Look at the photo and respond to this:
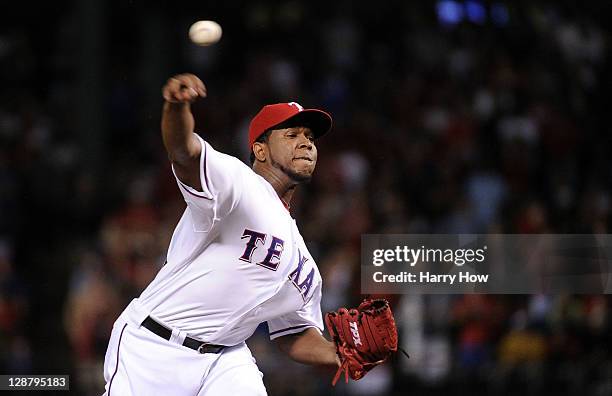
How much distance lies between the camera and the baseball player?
4012 mm

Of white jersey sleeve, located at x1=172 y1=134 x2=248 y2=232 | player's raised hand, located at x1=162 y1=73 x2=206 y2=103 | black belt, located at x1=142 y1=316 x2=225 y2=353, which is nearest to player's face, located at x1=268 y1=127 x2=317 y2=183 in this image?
white jersey sleeve, located at x1=172 y1=134 x2=248 y2=232

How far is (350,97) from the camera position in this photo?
1005 centimetres

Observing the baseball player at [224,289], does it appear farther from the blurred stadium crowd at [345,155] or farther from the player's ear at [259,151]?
the blurred stadium crowd at [345,155]

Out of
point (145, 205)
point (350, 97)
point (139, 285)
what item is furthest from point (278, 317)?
point (350, 97)

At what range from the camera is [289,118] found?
4.31 meters

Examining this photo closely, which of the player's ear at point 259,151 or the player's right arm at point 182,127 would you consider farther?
the player's ear at point 259,151

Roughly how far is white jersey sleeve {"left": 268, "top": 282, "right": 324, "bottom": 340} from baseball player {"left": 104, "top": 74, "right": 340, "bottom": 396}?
24 cm

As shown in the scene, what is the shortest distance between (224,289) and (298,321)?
25.2 inches

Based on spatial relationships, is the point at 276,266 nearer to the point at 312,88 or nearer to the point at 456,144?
the point at 456,144

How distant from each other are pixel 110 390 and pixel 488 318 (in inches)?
150

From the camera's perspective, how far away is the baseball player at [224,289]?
4012 millimetres

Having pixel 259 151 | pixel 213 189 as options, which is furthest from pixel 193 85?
pixel 259 151

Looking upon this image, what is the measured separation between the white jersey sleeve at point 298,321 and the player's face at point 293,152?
59 centimetres

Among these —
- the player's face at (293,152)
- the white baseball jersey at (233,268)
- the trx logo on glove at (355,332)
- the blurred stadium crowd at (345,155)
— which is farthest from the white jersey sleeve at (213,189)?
the blurred stadium crowd at (345,155)
